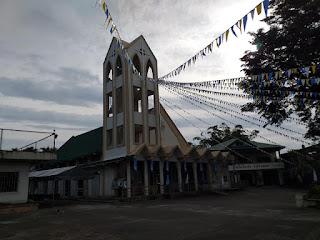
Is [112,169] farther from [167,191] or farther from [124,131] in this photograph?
[167,191]

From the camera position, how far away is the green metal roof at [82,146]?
1091 inches

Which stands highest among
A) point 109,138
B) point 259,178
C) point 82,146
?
point 109,138

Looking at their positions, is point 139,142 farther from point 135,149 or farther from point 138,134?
point 138,134

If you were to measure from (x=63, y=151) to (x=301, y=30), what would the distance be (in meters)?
31.7

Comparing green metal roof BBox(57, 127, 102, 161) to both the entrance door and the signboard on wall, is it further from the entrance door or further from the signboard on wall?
the entrance door

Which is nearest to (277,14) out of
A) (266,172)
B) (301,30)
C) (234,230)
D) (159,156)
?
(301,30)

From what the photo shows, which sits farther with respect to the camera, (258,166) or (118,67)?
(258,166)

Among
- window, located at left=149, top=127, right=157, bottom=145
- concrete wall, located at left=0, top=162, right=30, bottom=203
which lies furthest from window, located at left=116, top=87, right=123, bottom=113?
concrete wall, located at left=0, top=162, right=30, bottom=203

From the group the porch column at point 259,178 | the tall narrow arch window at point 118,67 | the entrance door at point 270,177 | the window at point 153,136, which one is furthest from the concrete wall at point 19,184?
the entrance door at point 270,177

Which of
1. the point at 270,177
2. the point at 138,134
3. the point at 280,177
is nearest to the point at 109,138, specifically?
the point at 138,134

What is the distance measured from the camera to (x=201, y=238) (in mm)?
7047

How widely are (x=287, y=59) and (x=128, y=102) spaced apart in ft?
45.2

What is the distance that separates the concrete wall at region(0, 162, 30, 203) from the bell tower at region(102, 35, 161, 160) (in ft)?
27.0

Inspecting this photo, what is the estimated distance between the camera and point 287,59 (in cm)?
1769
